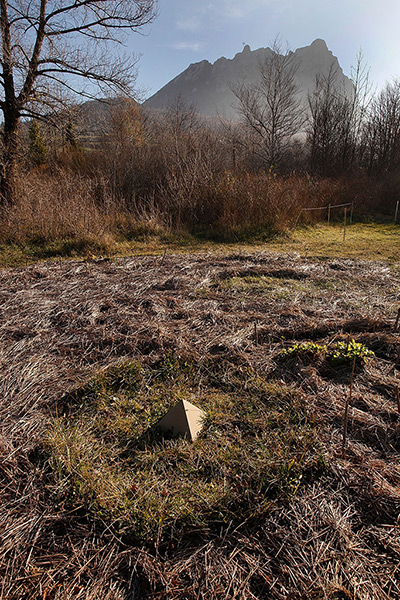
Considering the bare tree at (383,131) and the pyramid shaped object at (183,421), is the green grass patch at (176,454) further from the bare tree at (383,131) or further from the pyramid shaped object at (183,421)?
the bare tree at (383,131)

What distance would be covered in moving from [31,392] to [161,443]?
95cm

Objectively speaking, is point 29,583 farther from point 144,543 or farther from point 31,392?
point 31,392

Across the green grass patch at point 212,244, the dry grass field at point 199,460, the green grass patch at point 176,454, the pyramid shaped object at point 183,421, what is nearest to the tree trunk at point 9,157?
the green grass patch at point 212,244

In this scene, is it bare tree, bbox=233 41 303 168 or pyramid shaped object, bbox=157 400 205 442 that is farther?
bare tree, bbox=233 41 303 168

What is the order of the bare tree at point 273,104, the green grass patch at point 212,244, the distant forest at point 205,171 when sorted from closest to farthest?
the green grass patch at point 212,244
the distant forest at point 205,171
the bare tree at point 273,104

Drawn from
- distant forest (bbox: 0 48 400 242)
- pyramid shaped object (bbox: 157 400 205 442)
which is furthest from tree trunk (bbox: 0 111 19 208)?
pyramid shaped object (bbox: 157 400 205 442)

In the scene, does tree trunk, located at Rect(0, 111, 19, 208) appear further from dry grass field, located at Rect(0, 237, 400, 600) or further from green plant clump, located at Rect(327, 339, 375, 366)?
green plant clump, located at Rect(327, 339, 375, 366)

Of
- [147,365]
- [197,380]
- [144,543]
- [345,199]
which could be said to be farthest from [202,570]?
[345,199]

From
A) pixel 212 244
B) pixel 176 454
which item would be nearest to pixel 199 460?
pixel 176 454

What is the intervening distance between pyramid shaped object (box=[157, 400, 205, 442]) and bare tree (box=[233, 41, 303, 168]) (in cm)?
1970

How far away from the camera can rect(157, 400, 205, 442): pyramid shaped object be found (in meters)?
1.59

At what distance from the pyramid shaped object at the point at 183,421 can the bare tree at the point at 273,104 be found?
19.7 meters

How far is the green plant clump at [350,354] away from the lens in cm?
215

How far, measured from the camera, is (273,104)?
741 inches
